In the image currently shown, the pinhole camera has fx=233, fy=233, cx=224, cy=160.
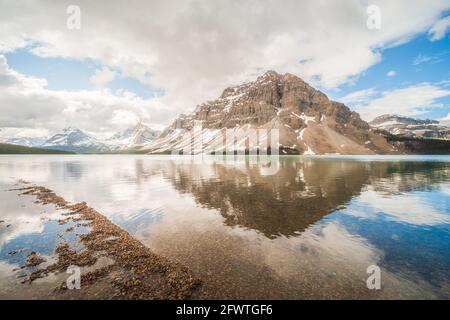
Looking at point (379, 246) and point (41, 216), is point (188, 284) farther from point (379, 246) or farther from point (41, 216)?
point (41, 216)

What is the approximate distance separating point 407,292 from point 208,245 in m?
15.3

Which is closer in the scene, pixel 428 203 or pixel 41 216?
pixel 41 216

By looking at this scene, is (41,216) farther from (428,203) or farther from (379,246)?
(428,203)

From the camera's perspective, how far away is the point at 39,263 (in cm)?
1842

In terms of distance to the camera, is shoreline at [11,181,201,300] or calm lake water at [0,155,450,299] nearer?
shoreline at [11,181,201,300]

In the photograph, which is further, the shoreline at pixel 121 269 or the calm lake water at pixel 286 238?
the calm lake water at pixel 286 238

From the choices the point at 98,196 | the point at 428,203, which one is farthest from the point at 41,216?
the point at 428,203

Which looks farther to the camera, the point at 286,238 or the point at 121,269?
the point at 286,238
